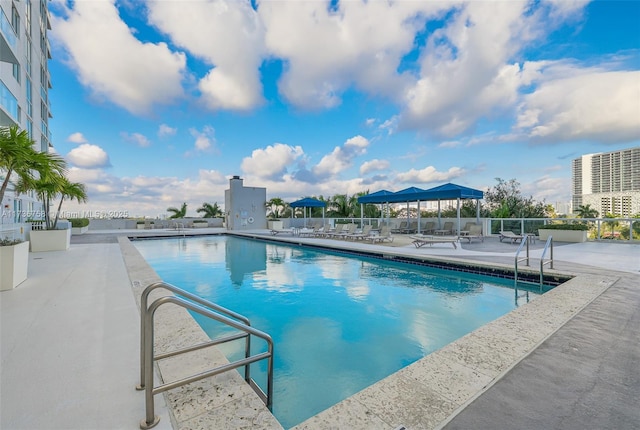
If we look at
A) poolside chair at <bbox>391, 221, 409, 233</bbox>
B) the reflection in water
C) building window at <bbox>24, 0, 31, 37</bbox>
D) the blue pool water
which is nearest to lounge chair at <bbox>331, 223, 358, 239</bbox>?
poolside chair at <bbox>391, 221, 409, 233</bbox>

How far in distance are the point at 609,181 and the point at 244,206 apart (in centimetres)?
2920

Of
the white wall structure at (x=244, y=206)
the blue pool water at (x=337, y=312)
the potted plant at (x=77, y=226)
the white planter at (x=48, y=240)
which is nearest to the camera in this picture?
the blue pool water at (x=337, y=312)

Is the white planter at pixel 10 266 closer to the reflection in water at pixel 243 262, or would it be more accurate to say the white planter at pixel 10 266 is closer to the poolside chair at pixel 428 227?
the reflection in water at pixel 243 262

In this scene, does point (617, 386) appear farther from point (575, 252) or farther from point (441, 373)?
point (575, 252)

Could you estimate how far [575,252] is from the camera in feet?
27.7

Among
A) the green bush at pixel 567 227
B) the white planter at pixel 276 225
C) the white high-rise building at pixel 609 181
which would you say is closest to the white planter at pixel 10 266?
the green bush at pixel 567 227

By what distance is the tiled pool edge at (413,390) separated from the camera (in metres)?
1.67

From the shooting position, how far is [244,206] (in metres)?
22.7

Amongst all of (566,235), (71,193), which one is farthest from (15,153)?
(566,235)

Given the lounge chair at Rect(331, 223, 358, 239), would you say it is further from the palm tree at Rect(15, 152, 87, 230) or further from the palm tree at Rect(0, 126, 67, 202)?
the palm tree at Rect(0, 126, 67, 202)

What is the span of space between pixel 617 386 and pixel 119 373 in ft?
12.0

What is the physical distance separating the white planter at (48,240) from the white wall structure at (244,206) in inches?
491

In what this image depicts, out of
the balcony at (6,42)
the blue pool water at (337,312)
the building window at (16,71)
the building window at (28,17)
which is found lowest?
the blue pool water at (337,312)

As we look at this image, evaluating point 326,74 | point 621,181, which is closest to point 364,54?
point 326,74
